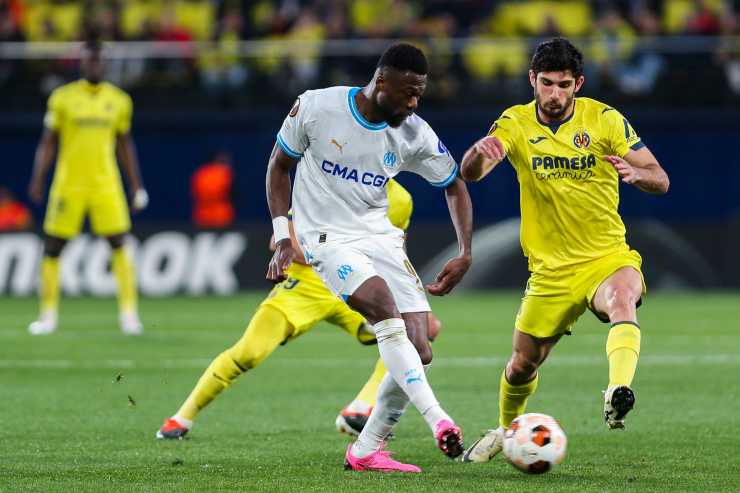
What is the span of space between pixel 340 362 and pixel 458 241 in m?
5.48

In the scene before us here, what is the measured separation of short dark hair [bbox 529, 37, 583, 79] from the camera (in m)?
7.20

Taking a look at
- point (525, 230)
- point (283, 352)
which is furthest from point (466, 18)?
point (525, 230)

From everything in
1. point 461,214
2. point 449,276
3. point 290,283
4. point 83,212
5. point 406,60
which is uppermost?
point 406,60

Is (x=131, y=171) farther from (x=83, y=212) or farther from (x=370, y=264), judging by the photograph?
(x=370, y=264)

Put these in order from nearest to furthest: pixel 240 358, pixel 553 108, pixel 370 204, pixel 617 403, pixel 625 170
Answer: pixel 617 403, pixel 625 170, pixel 370 204, pixel 553 108, pixel 240 358

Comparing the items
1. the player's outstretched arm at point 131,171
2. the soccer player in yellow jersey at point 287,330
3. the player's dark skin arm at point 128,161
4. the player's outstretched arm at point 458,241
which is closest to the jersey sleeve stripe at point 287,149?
the player's outstretched arm at point 458,241

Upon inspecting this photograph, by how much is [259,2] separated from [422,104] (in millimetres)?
3671

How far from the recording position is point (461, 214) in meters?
7.44

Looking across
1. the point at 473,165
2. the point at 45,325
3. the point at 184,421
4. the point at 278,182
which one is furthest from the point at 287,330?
the point at 45,325

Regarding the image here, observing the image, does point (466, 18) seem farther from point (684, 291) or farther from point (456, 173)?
point (456, 173)

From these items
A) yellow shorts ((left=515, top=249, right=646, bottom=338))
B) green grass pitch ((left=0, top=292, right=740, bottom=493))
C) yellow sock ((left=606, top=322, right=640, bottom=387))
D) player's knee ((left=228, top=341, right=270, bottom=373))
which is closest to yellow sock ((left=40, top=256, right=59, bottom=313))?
green grass pitch ((left=0, top=292, right=740, bottom=493))

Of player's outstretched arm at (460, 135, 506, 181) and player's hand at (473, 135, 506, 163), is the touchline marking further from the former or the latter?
player's hand at (473, 135, 506, 163)

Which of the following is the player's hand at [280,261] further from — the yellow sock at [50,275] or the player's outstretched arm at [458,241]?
the yellow sock at [50,275]

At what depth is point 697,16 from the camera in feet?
76.7
